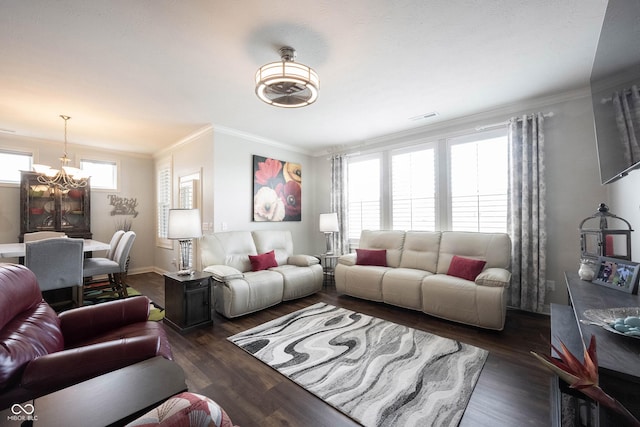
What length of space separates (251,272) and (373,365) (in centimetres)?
212

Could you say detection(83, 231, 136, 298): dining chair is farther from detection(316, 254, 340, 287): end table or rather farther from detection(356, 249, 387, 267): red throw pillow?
detection(356, 249, 387, 267): red throw pillow

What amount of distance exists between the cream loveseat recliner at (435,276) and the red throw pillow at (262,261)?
1064 millimetres

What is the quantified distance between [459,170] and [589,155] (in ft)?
4.40

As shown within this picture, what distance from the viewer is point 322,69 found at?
2.50m

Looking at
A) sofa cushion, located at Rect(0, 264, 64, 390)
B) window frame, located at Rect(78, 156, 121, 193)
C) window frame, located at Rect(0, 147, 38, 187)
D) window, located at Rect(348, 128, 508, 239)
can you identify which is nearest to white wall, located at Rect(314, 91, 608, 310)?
window, located at Rect(348, 128, 508, 239)

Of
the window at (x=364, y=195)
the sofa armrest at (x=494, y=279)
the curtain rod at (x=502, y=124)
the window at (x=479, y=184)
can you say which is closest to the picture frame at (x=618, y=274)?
the sofa armrest at (x=494, y=279)

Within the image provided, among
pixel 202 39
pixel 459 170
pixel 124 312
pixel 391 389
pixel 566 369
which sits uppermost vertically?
pixel 202 39

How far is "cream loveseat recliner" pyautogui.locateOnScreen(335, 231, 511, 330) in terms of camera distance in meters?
2.74

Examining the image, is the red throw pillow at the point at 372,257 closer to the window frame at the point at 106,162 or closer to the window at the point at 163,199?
the window at the point at 163,199

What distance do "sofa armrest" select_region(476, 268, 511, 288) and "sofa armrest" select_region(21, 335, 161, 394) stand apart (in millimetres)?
3044

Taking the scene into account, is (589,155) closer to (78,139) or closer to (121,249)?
(121,249)

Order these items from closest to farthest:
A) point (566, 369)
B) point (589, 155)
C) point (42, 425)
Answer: point (566, 369), point (42, 425), point (589, 155)

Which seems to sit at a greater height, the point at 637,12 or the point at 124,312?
the point at 637,12

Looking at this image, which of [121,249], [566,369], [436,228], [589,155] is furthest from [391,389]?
[121,249]
